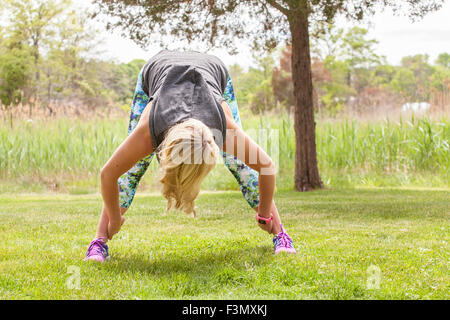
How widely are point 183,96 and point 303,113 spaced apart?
5086 mm

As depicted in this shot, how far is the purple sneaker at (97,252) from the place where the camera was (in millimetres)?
3025

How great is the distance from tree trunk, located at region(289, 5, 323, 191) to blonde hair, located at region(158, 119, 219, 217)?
5.14m

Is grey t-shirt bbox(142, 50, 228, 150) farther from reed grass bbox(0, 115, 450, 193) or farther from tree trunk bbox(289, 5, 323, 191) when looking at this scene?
reed grass bbox(0, 115, 450, 193)

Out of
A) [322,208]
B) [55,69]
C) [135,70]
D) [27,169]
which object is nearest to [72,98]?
[55,69]

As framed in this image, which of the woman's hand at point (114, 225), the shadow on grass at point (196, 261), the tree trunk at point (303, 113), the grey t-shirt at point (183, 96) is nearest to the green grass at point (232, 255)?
the shadow on grass at point (196, 261)

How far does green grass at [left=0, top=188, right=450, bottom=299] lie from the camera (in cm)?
245

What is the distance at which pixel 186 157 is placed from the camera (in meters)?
2.32

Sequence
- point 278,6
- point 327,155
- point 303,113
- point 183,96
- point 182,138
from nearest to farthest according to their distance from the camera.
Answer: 1. point 182,138
2. point 183,96
3. point 278,6
4. point 303,113
5. point 327,155

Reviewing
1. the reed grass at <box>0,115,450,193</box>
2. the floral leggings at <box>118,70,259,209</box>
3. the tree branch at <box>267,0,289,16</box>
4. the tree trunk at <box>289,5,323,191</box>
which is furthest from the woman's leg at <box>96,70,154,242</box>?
the reed grass at <box>0,115,450,193</box>

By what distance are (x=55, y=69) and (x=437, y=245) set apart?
2150 cm

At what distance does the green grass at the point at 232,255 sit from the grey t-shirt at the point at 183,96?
0.76 m

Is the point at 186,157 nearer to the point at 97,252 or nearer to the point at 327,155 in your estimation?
the point at 97,252

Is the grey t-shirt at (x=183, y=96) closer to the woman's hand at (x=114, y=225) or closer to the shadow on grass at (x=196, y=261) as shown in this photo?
the woman's hand at (x=114, y=225)

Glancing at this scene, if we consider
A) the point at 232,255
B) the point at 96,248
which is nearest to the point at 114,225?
the point at 96,248
